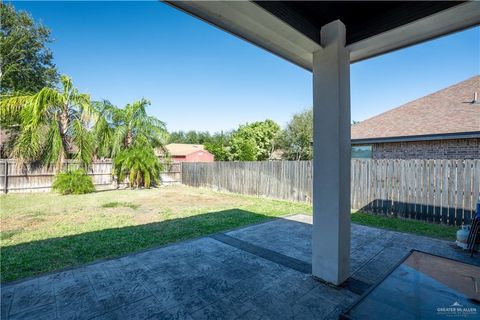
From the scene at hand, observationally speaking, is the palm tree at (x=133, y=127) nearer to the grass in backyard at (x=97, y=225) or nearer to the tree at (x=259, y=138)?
the grass in backyard at (x=97, y=225)

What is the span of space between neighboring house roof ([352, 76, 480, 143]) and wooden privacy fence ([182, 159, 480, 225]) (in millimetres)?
2086

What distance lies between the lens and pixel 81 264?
3232 mm

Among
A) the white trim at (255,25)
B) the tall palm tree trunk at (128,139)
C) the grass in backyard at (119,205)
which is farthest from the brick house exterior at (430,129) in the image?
the tall palm tree trunk at (128,139)

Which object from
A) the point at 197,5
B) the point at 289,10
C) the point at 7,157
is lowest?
the point at 7,157

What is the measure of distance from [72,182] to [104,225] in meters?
5.90

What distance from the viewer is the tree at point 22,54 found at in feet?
50.5

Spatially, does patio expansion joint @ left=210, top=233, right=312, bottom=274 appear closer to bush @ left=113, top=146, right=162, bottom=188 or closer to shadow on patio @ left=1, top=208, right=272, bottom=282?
shadow on patio @ left=1, top=208, right=272, bottom=282

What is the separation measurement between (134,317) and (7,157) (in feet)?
41.5

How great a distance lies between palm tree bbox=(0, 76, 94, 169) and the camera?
32.0 feet

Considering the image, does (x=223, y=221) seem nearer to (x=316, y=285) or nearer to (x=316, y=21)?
(x=316, y=285)

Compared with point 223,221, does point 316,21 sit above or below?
above

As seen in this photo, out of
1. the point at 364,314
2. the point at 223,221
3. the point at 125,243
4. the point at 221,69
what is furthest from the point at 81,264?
the point at 221,69

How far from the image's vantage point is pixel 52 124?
10.2m

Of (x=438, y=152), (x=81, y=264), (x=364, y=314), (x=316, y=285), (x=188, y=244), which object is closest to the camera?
(x=364, y=314)
